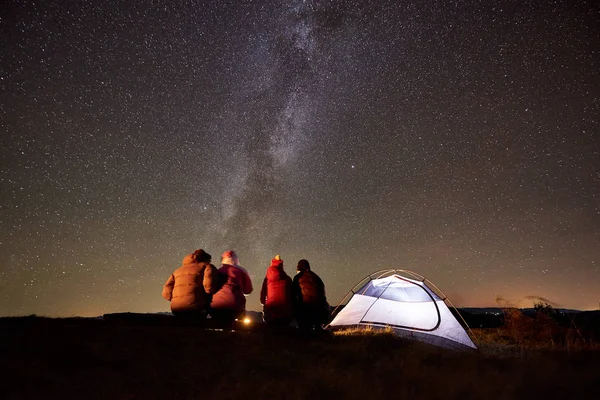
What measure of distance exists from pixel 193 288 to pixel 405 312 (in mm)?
5341

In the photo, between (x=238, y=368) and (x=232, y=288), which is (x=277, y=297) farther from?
(x=238, y=368)

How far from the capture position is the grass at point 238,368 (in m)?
3.84

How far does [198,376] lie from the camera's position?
4.22 meters

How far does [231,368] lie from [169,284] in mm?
3160

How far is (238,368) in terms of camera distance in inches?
176

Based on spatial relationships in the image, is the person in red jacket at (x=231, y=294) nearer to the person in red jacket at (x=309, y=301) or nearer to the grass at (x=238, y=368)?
the person in red jacket at (x=309, y=301)

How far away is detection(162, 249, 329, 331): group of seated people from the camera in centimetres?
692

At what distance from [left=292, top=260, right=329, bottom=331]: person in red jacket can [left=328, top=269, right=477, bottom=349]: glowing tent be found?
8.37 ft

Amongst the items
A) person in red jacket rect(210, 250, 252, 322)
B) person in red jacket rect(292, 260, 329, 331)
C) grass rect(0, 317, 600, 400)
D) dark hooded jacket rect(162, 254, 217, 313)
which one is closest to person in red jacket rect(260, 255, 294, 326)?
person in red jacket rect(292, 260, 329, 331)

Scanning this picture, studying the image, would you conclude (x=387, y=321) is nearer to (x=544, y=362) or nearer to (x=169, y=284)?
(x=544, y=362)

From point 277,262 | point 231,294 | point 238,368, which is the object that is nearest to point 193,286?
point 231,294

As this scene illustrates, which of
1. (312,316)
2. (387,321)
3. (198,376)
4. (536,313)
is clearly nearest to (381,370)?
(198,376)

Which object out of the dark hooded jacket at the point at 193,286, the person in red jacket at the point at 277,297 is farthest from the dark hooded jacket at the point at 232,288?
the person in red jacket at the point at 277,297

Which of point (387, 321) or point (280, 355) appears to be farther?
point (387, 321)
